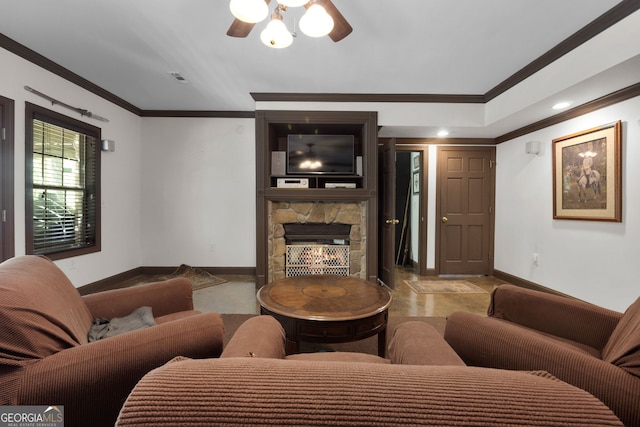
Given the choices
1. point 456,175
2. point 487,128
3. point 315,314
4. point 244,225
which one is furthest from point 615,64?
point 244,225

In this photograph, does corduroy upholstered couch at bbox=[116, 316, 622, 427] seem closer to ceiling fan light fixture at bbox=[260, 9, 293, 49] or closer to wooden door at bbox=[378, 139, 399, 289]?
ceiling fan light fixture at bbox=[260, 9, 293, 49]

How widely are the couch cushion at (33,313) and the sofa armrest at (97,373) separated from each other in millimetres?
62

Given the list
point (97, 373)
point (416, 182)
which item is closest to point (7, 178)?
point (97, 373)

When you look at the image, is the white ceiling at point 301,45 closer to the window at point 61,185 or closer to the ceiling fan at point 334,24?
the ceiling fan at point 334,24

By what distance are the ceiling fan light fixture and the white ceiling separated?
531mm

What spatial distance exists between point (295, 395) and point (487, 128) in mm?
4362

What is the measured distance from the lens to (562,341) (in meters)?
1.39

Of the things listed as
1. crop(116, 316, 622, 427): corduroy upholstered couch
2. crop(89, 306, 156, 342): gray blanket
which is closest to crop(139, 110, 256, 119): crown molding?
crop(89, 306, 156, 342): gray blanket

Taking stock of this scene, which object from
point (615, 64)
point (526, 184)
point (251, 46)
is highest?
point (251, 46)

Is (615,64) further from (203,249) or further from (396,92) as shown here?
(203,249)

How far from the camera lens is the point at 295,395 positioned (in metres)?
0.47

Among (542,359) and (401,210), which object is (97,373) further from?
(401,210)

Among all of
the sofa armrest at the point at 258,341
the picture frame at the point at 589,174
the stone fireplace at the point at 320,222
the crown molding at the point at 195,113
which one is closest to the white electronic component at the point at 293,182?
the stone fireplace at the point at 320,222

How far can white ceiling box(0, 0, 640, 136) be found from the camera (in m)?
2.06
